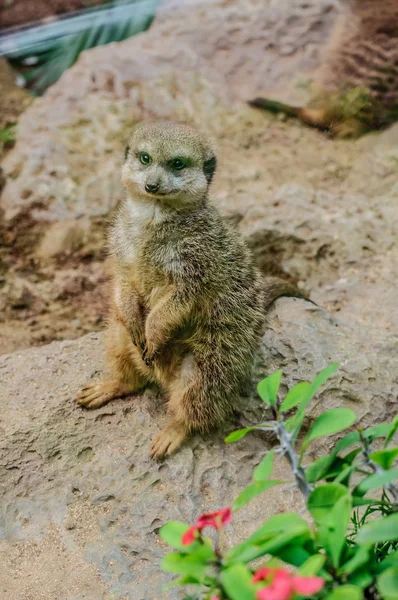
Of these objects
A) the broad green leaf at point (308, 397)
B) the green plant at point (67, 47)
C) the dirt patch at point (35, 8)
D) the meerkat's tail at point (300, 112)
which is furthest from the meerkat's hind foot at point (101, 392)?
the dirt patch at point (35, 8)

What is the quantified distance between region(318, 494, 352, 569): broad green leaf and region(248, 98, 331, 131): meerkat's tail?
3.26 metres

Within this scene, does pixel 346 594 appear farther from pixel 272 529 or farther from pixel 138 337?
pixel 138 337

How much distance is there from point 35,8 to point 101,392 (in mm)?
3567

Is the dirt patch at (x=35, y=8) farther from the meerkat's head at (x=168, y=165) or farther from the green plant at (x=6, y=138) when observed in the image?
the meerkat's head at (x=168, y=165)

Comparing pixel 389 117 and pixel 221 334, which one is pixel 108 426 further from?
pixel 389 117

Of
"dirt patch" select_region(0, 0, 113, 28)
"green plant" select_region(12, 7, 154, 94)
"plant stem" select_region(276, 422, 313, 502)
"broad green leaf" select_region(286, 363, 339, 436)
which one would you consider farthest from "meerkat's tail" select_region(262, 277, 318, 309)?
"dirt patch" select_region(0, 0, 113, 28)

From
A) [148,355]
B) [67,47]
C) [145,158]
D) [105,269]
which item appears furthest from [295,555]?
[67,47]

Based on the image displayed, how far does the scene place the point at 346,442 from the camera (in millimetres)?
1365

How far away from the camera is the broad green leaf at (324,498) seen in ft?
4.03

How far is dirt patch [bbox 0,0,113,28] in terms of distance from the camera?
4957 mm

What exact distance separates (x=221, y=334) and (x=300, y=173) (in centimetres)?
164

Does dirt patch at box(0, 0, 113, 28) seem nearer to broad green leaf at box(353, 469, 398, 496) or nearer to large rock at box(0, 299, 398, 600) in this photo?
large rock at box(0, 299, 398, 600)

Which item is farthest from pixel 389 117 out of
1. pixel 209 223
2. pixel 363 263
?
pixel 209 223

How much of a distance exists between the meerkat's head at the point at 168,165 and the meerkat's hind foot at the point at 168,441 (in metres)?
0.77
